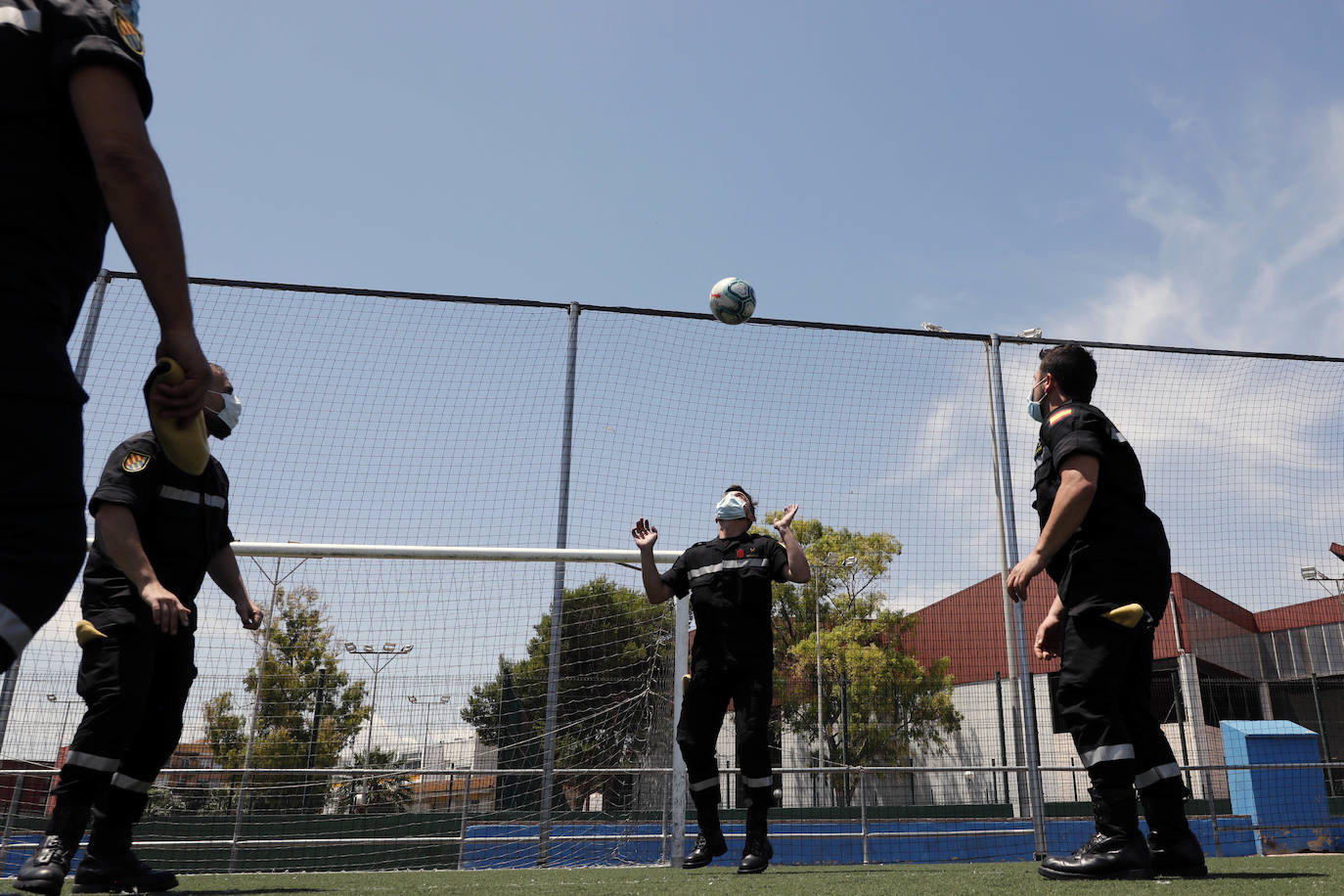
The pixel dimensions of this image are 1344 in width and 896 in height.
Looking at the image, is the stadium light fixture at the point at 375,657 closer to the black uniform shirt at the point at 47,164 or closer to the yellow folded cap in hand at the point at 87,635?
the yellow folded cap in hand at the point at 87,635

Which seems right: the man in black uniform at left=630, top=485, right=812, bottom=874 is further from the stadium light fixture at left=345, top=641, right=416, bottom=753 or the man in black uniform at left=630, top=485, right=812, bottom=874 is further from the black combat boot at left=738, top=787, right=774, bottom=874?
the stadium light fixture at left=345, top=641, right=416, bottom=753

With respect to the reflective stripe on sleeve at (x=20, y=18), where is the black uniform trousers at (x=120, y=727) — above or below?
below

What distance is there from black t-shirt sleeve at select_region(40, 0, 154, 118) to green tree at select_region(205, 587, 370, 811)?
6448mm

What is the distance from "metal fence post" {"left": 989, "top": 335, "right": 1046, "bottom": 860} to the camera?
6008 mm

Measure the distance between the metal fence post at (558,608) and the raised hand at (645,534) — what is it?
1684 mm

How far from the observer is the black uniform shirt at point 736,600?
4.41 m

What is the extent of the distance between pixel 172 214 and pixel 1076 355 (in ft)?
11.0

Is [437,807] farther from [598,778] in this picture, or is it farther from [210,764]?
[210,764]

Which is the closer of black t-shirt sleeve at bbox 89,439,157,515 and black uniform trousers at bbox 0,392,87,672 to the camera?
black uniform trousers at bbox 0,392,87,672

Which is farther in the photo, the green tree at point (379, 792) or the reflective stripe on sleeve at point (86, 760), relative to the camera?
the green tree at point (379, 792)

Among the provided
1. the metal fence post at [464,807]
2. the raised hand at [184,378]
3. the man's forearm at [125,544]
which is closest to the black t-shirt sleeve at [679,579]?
the man's forearm at [125,544]

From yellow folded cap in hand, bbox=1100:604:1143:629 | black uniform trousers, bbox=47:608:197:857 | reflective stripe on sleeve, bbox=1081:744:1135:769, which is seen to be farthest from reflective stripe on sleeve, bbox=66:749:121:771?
yellow folded cap in hand, bbox=1100:604:1143:629

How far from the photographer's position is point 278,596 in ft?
25.0

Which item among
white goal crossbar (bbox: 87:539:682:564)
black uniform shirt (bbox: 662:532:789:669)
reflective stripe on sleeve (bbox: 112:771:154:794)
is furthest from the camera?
white goal crossbar (bbox: 87:539:682:564)
